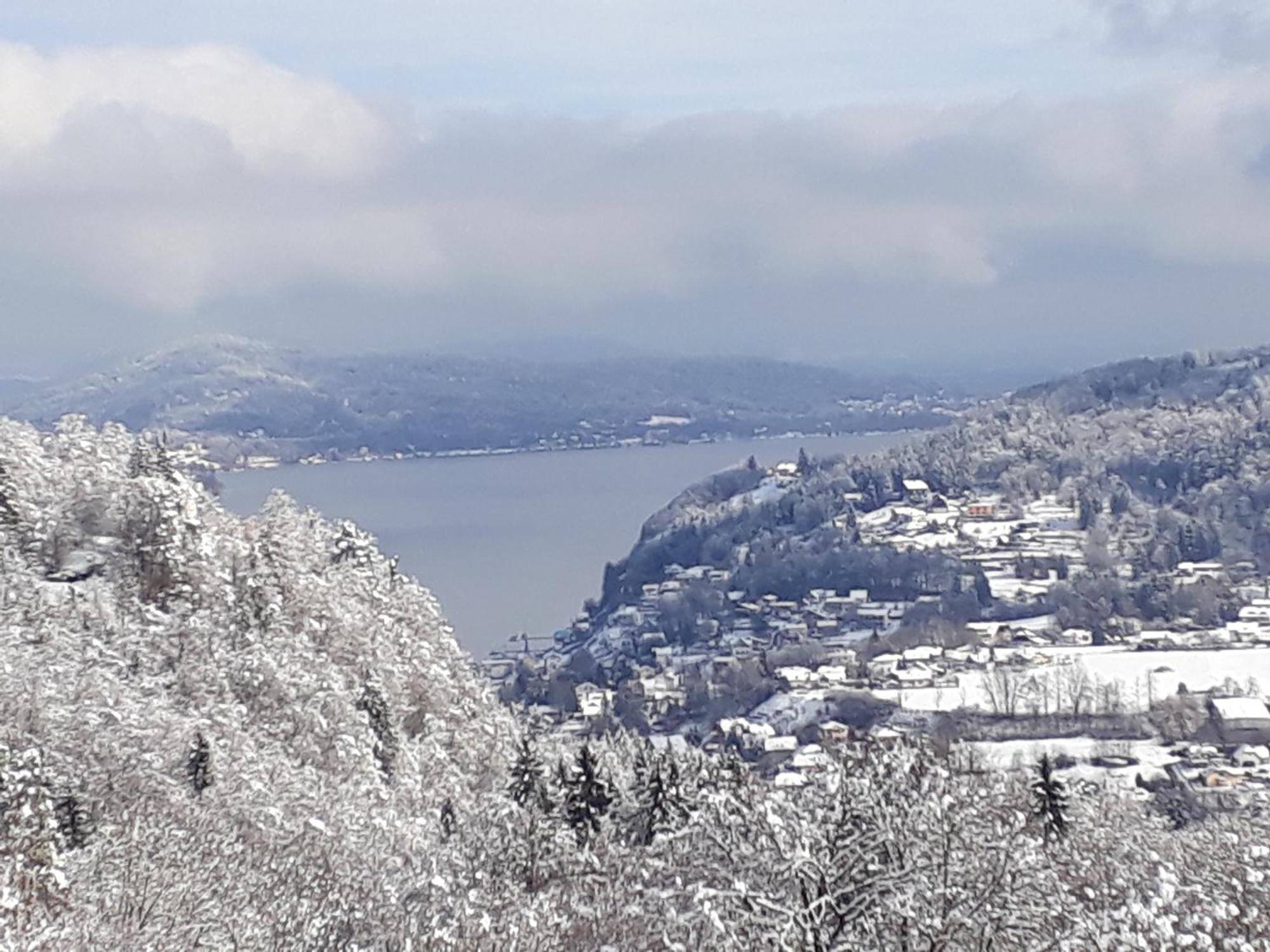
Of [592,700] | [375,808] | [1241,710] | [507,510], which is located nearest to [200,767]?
[375,808]

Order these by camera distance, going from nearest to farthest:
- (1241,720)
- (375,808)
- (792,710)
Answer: (375,808) < (1241,720) < (792,710)

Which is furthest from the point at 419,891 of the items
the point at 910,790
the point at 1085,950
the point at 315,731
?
the point at 315,731

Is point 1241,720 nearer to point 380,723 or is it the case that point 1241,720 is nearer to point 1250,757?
point 1250,757

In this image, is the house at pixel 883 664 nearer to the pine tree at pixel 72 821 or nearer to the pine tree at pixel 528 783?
the pine tree at pixel 528 783

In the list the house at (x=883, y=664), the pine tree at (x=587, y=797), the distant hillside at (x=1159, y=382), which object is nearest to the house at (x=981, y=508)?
the distant hillside at (x=1159, y=382)

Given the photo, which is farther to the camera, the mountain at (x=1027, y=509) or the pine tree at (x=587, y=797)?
the mountain at (x=1027, y=509)

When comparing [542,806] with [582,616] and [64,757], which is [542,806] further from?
[582,616]
